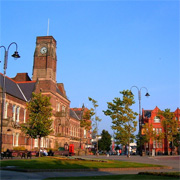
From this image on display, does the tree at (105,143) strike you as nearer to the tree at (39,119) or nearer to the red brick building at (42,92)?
the red brick building at (42,92)

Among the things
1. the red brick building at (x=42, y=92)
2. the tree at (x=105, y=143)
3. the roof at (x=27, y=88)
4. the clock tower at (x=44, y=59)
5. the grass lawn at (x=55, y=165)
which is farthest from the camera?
the tree at (x=105, y=143)

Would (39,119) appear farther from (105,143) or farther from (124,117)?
(105,143)

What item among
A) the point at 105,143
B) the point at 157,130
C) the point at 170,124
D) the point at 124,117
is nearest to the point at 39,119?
the point at 124,117

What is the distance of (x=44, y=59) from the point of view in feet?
203

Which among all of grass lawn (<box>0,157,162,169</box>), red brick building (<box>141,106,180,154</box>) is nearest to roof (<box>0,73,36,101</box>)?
grass lawn (<box>0,157,162,169</box>)

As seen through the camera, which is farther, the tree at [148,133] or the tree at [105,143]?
the tree at [105,143]

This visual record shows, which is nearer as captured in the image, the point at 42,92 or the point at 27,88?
the point at 27,88

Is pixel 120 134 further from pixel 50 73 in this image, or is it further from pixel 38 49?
pixel 38 49

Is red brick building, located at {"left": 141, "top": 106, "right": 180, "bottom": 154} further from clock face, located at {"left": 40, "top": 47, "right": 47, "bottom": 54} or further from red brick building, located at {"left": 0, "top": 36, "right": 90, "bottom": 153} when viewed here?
clock face, located at {"left": 40, "top": 47, "right": 47, "bottom": 54}

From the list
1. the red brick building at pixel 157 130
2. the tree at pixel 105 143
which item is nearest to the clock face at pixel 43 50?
the red brick building at pixel 157 130

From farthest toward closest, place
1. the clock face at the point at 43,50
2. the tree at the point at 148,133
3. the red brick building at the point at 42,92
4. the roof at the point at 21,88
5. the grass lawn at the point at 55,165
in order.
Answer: the tree at the point at 148,133 → the clock face at the point at 43,50 → the roof at the point at 21,88 → the red brick building at the point at 42,92 → the grass lawn at the point at 55,165

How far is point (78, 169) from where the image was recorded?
713 inches

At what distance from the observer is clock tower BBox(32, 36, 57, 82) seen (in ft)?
200

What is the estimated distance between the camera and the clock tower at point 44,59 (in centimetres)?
6103
